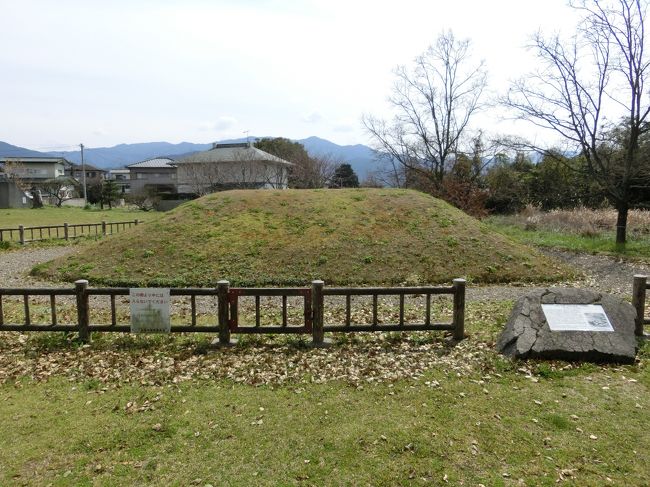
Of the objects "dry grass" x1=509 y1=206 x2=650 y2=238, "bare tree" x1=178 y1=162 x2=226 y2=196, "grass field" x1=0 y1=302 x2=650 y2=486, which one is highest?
"bare tree" x1=178 y1=162 x2=226 y2=196

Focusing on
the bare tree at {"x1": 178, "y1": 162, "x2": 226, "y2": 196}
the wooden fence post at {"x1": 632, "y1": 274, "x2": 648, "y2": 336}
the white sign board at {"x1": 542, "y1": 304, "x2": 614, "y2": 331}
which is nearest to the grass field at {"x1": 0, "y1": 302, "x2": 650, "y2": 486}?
the wooden fence post at {"x1": 632, "y1": 274, "x2": 648, "y2": 336}

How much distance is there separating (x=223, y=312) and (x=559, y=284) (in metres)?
9.54

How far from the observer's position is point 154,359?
6469 millimetres

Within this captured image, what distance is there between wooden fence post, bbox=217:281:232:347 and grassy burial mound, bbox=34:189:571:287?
537 centimetres

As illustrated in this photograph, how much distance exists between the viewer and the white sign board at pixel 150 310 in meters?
6.82

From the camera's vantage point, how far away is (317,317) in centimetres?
682

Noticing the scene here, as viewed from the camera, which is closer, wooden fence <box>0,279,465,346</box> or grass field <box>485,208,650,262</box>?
wooden fence <box>0,279,465,346</box>

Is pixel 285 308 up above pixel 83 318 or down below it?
above

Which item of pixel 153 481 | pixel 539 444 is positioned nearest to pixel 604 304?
pixel 539 444

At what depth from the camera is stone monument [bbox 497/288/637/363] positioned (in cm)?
593

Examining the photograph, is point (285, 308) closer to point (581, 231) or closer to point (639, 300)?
point (639, 300)

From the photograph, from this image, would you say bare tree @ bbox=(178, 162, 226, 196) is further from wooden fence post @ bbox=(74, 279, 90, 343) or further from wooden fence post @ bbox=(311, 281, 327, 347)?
wooden fence post @ bbox=(311, 281, 327, 347)

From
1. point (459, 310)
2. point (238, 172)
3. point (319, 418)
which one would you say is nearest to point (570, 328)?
point (459, 310)

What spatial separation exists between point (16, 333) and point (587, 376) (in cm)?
886
